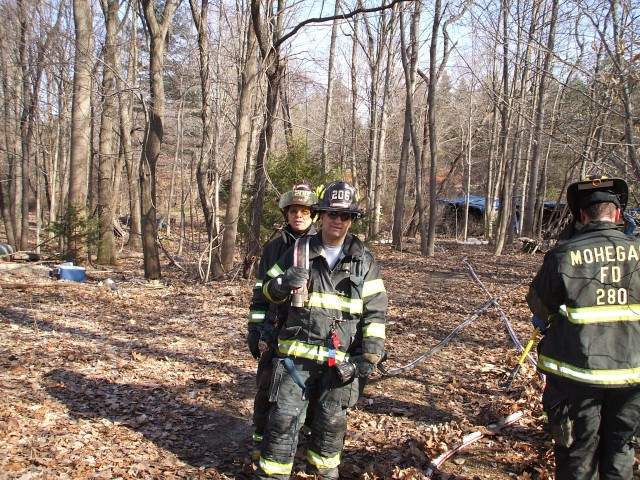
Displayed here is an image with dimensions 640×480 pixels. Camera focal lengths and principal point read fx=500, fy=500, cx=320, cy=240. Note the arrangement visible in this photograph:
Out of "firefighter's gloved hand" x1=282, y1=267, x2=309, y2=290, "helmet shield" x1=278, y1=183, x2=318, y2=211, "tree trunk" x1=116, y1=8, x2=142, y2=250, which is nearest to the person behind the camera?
"firefighter's gloved hand" x1=282, y1=267, x2=309, y2=290

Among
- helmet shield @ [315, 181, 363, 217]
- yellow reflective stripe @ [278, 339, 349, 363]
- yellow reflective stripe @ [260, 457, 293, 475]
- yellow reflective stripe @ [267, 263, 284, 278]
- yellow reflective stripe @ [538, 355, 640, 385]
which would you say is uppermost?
helmet shield @ [315, 181, 363, 217]

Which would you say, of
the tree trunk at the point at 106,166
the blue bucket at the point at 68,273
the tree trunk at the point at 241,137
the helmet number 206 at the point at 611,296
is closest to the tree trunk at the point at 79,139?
the tree trunk at the point at 106,166

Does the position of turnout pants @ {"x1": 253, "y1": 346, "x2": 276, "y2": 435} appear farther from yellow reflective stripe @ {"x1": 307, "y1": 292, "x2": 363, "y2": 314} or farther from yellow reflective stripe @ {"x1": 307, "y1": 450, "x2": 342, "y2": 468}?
yellow reflective stripe @ {"x1": 307, "y1": 292, "x2": 363, "y2": 314}

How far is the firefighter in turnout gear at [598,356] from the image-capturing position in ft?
9.06

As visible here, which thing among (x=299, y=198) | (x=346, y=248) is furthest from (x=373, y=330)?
(x=299, y=198)

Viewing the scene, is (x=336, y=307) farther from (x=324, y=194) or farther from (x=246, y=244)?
(x=246, y=244)

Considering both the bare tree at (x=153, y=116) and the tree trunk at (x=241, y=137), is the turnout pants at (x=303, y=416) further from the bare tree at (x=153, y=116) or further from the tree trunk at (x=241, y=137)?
the bare tree at (x=153, y=116)

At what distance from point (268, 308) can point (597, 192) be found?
95.1 inches

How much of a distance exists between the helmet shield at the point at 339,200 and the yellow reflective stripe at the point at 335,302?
578 mm

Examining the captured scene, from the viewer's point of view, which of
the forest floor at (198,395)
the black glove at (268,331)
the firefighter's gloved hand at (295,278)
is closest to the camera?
the firefighter's gloved hand at (295,278)

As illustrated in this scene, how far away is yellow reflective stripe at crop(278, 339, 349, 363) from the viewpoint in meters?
3.37

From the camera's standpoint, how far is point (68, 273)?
12.2 m

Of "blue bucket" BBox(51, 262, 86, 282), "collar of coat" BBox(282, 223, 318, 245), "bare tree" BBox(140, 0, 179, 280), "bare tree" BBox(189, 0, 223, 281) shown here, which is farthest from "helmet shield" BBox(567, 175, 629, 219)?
"blue bucket" BBox(51, 262, 86, 282)

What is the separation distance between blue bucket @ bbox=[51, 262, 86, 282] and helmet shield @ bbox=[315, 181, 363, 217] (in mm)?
10715
